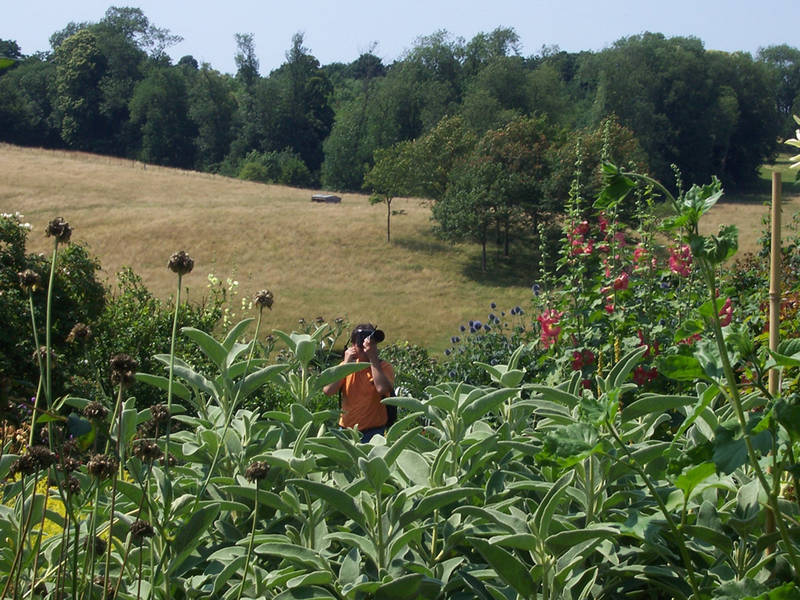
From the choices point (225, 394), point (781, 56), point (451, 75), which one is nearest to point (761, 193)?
point (451, 75)

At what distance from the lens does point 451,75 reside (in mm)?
62438

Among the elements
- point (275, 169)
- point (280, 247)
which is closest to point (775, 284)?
point (280, 247)

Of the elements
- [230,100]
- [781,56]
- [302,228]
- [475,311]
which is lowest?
[475,311]

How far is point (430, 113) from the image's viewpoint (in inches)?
2231

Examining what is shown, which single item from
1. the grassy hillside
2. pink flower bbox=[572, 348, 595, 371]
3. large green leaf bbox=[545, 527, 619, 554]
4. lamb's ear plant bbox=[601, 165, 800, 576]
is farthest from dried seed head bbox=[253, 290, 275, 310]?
the grassy hillside

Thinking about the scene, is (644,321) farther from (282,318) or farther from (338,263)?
(338,263)

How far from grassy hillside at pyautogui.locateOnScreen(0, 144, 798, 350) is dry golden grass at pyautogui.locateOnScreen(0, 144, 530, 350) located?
0.16ft

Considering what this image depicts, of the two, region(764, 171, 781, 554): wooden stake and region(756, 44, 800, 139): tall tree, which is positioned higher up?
region(756, 44, 800, 139): tall tree

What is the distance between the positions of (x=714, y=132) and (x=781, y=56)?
34.7 m

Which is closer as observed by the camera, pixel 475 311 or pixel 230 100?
pixel 475 311

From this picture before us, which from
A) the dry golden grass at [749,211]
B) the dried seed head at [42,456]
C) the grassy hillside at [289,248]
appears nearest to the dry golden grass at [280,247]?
the grassy hillside at [289,248]

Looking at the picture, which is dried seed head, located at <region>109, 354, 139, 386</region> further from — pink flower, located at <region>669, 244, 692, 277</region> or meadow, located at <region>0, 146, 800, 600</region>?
pink flower, located at <region>669, 244, 692, 277</region>

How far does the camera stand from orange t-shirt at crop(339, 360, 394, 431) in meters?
4.94

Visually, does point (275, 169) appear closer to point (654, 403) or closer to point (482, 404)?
point (482, 404)
